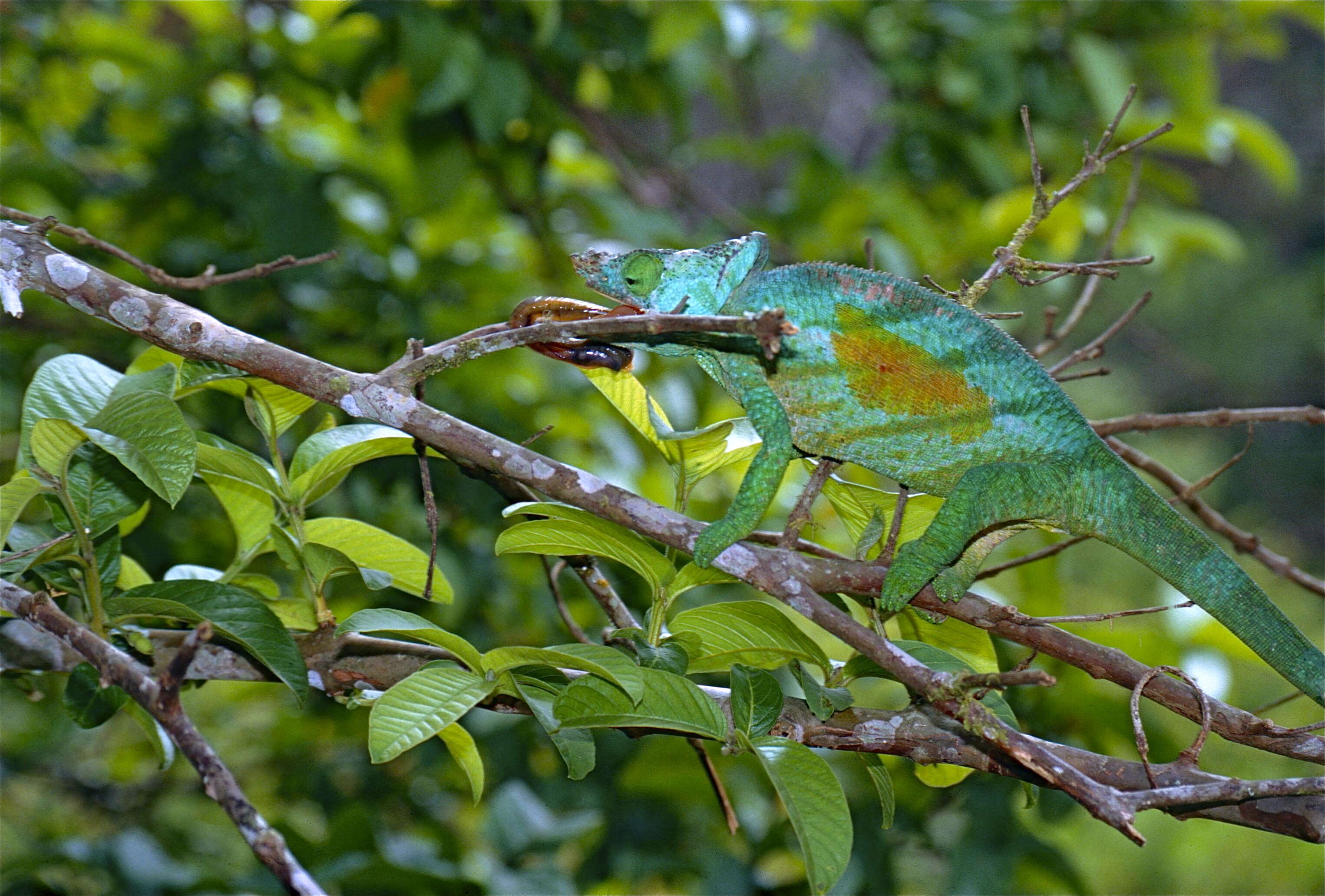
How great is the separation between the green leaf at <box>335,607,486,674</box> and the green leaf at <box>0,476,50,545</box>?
1.13ft

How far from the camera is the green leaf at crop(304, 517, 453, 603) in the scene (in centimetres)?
118

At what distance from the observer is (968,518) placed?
123cm

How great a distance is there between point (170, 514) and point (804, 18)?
224 cm

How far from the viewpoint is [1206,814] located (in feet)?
3.27

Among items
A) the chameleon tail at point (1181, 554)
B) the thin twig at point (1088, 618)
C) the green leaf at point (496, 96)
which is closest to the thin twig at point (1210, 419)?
the chameleon tail at point (1181, 554)

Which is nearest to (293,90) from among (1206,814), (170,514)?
(170,514)

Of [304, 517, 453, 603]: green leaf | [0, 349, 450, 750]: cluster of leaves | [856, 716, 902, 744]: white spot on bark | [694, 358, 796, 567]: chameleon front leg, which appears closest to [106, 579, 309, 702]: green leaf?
[0, 349, 450, 750]: cluster of leaves

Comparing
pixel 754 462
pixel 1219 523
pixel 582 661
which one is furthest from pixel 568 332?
pixel 1219 523

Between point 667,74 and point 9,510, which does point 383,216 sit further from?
point 9,510

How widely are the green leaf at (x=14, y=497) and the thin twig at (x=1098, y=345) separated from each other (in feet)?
4.02

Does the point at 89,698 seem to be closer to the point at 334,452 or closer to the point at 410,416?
the point at 334,452

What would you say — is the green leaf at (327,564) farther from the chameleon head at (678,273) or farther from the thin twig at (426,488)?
the chameleon head at (678,273)

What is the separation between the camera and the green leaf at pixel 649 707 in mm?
934

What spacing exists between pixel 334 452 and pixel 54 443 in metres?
0.27
